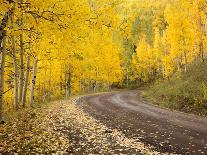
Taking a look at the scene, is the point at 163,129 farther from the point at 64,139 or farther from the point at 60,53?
the point at 60,53

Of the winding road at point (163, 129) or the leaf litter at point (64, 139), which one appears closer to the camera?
the leaf litter at point (64, 139)

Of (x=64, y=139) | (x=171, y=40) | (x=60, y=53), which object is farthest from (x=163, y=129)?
(x=171, y=40)

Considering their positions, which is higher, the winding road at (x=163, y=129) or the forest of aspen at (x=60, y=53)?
the forest of aspen at (x=60, y=53)

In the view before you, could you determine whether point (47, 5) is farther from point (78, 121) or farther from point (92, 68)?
point (92, 68)

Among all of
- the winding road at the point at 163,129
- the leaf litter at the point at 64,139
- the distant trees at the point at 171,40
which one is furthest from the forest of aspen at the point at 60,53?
the winding road at the point at 163,129

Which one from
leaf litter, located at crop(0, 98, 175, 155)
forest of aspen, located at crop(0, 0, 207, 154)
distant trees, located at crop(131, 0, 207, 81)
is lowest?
leaf litter, located at crop(0, 98, 175, 155)

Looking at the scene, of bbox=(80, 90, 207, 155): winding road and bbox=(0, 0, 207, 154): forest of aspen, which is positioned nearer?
bbox=(0, 0, 207, 154): forest of aspen

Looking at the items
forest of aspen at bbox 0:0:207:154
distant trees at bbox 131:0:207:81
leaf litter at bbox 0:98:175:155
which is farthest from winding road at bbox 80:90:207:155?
distant trees at bbox 131:0:207:81

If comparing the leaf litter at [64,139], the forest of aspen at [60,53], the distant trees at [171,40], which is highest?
the distant trees at [171,40]

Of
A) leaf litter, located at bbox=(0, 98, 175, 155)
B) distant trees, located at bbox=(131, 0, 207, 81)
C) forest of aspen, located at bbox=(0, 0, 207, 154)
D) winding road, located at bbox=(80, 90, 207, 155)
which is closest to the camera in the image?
forest of aspen, located at bbox=(0, 0, 207, 154)

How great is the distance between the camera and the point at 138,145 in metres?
10.2

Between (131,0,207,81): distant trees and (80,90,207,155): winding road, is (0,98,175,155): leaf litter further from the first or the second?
(131,0,207,81): distant trees

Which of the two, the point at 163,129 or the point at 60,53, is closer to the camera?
the point at 163,129

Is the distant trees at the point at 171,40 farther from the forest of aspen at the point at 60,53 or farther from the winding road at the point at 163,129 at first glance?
the winding road at the point at 163,129
